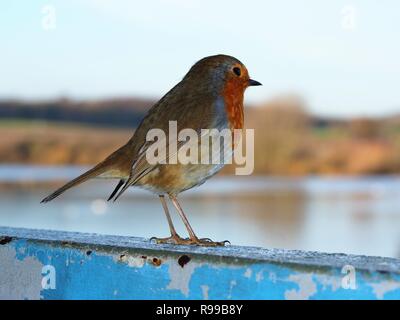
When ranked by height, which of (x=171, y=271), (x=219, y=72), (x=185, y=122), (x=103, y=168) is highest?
(x=219, y=72)

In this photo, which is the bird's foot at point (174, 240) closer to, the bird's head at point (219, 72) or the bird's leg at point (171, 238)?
the bird's leg at point (171, 238)

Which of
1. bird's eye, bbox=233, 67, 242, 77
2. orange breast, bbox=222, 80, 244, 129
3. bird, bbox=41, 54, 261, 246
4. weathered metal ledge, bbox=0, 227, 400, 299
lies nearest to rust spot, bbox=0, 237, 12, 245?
weathered metal ledge, bbox=0, 227, 400, 299

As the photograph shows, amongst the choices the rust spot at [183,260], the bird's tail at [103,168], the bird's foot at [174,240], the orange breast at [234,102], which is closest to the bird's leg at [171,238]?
the bird's foot at [174,240]

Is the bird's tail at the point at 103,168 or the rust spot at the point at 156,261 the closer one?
the rust spot at the point at 156,261

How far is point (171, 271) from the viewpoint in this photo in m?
1.98

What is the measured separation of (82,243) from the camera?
2.18 meters

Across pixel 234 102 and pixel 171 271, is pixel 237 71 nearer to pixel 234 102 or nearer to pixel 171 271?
pixel 234 102

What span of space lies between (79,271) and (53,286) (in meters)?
0.11

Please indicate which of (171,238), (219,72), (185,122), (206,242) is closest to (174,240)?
(171,238)

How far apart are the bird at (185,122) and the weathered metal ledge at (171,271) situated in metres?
0.36

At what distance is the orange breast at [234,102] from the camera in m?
2.83

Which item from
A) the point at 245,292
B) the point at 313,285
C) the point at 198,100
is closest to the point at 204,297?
the point at 245,292

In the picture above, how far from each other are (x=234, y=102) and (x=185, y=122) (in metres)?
0.23
